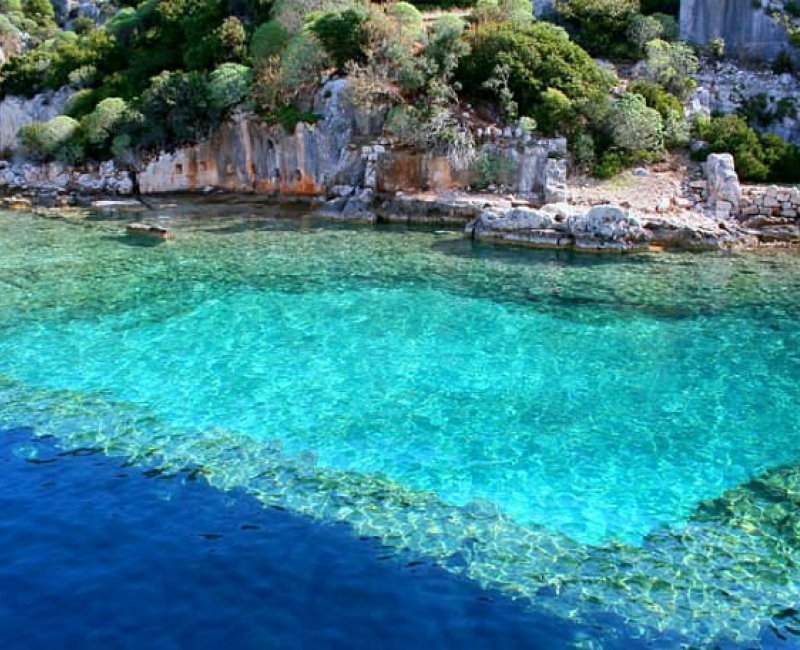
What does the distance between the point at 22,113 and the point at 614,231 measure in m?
36.2

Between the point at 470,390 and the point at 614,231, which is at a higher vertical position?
the point at 614,231

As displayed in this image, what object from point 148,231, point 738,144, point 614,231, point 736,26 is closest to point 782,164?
point 738,144

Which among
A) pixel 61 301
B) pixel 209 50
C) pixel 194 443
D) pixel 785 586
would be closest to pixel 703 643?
pixel 785 586

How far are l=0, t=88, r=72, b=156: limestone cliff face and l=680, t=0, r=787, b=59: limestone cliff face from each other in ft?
115

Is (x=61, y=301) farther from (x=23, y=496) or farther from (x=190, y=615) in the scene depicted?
(x=190, y=615)

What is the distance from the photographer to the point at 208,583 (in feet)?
34.1

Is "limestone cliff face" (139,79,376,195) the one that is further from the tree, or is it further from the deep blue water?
the deep blue water

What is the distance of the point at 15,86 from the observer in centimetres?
4812

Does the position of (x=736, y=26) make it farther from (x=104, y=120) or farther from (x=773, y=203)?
(x=104, y=120)

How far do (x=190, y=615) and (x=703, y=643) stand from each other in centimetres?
618

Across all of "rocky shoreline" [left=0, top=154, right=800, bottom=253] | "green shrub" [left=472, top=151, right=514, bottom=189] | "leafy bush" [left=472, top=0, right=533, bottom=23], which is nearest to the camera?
"rocky shoreline" [left=0, top=154, right=800, bottom=253]

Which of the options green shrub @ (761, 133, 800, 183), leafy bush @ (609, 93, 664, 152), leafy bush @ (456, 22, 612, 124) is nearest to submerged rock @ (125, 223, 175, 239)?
leafy bush @ (456, 22, 612, 124)

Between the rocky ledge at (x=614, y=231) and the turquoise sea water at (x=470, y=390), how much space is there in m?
1.07

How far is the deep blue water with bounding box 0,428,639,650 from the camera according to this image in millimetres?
9422
